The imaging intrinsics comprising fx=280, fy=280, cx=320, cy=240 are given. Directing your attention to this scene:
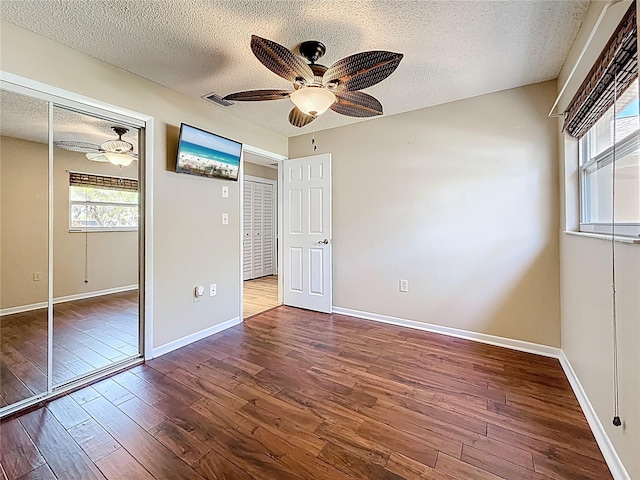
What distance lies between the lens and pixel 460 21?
1.70m

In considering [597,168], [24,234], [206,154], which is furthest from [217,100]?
[597,168]

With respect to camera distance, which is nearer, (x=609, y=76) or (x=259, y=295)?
(x=609, y=76)

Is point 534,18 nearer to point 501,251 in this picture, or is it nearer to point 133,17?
point 501,251

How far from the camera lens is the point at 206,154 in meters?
2.73

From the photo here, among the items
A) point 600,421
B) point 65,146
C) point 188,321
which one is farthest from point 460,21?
point 188,321

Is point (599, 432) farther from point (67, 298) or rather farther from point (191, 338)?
point (67, 298)

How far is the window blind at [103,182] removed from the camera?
239cm

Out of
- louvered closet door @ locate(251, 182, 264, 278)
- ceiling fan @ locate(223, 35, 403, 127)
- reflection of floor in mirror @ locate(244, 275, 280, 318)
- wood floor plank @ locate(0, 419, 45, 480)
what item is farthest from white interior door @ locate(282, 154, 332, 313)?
wood floor plank @ locate(0, 419, 45, 480)

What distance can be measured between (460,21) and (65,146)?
2.86 m

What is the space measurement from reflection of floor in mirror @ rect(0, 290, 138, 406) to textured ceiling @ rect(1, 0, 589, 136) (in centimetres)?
190

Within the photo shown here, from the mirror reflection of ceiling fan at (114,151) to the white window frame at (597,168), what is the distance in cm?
330

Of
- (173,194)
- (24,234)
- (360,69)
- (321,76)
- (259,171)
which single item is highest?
(259,171)

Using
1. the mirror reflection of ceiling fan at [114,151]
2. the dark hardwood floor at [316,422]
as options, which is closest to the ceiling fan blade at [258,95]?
the mirror reflection of ceiling fan at [114,151]

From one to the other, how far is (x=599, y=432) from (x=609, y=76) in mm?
1813
